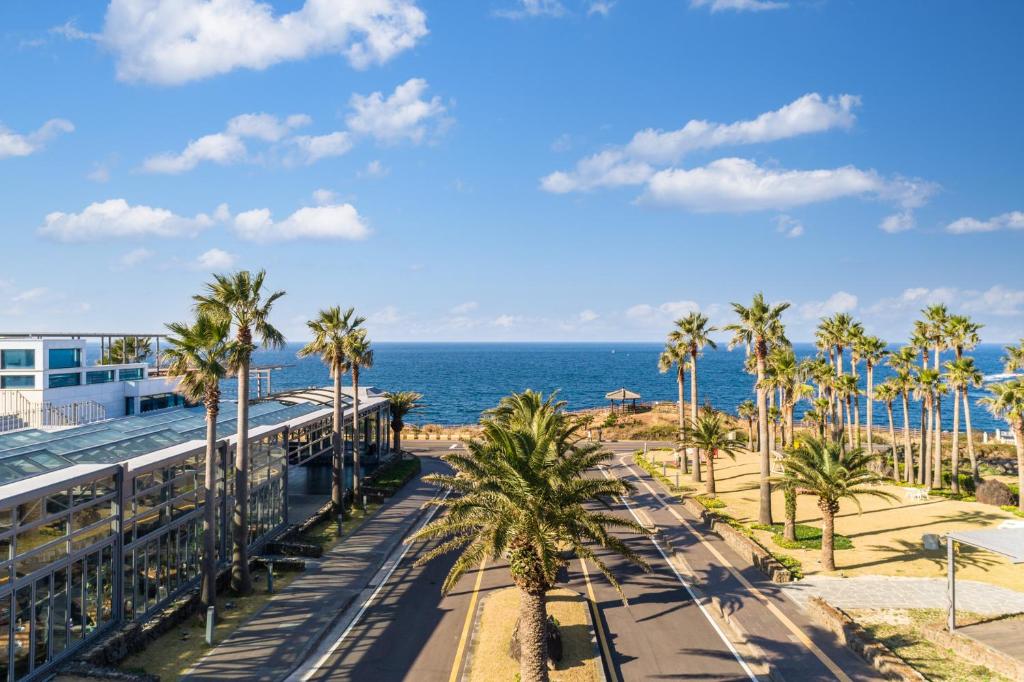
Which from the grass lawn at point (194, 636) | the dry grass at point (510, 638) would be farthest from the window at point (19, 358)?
the dry grass at point (510, 638)

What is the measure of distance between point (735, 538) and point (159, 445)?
2620cm

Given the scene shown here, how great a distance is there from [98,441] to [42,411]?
42.4 ft

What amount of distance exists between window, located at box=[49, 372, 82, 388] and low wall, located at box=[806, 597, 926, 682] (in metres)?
39.7

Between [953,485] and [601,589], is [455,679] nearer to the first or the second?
[601,589]

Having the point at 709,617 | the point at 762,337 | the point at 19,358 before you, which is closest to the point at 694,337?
the point at 762,337

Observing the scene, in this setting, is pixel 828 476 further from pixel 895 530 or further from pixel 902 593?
pixel 895 530

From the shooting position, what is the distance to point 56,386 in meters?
36.5

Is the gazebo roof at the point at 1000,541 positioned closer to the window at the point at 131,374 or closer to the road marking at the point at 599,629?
the road marking at the point at 599,629

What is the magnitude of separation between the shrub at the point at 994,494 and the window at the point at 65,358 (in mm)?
56721

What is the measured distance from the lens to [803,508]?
39594 millimetres

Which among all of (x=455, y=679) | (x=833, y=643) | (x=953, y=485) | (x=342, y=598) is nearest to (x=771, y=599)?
(x=833, y=643)

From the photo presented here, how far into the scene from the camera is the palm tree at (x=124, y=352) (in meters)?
43.4

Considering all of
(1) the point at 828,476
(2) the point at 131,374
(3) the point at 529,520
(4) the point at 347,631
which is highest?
(2) the point at 131,374

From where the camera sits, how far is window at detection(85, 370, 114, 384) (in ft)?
130
